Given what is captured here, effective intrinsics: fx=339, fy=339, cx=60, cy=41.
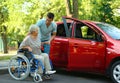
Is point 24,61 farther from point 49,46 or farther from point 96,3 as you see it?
point 96,3

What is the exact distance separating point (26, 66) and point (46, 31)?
3.83ft

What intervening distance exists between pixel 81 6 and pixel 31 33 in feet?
69.7

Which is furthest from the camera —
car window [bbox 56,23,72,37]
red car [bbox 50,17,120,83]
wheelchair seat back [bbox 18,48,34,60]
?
car window [bbox 56,23,72,37]

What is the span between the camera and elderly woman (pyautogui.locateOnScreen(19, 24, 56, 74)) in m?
8.37

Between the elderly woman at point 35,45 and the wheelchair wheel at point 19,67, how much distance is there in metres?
0.28

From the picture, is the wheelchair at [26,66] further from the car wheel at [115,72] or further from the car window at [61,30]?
the car wheel at [115,72]

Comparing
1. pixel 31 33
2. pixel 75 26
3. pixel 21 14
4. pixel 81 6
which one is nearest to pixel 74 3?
pixel 75 26

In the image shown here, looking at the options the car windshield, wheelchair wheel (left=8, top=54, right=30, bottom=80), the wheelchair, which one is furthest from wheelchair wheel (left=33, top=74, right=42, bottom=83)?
the car windshield

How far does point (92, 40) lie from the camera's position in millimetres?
8641

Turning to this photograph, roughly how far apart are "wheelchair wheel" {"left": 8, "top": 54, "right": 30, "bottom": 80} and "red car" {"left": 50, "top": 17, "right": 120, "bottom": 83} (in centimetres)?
124

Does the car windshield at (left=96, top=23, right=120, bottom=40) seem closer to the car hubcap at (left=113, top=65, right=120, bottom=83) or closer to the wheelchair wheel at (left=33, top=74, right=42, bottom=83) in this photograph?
the car hubcap at (left=113, top=65, right=120, bottom=83)

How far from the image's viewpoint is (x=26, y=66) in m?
8.29

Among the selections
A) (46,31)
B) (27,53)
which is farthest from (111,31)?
(27,53)

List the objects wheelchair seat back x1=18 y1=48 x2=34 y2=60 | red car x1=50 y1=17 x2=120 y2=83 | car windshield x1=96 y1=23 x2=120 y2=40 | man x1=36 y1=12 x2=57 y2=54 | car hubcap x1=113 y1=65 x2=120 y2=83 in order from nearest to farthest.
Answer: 1. car hubcap x1=113 y1=65 x2=120 y2=83
2. red car x1=50 y1=17 x2=120 y2=83
3. wheelchair seat back x1=18 y1=48 x2=34 y2=60
4. car windshield x1=96 y1=23 x2=120 y2=40
5. man x1=36 y1=12 x2=57 y2=54
